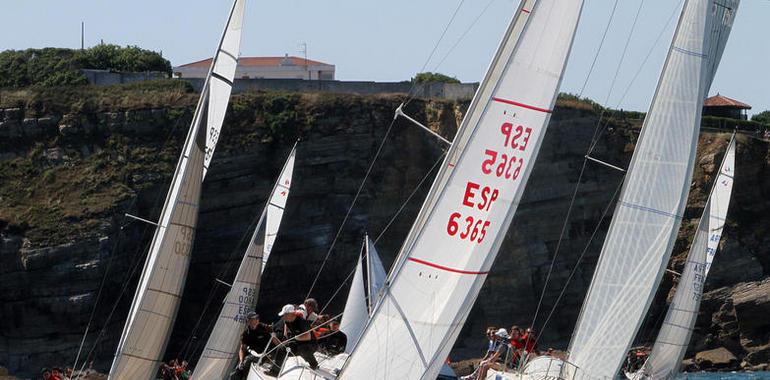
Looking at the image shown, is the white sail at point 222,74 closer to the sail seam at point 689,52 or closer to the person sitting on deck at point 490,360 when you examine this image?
the person sitting on deck at point 490,360

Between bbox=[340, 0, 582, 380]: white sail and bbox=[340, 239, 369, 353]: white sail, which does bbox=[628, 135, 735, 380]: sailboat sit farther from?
bbox=[340, 0, 582, 380]: white sail

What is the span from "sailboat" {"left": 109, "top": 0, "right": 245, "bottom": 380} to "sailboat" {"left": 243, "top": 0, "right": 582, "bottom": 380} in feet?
17.2

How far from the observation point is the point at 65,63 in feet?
179

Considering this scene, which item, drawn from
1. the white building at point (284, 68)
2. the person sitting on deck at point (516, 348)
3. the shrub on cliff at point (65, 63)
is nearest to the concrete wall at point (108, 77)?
the shrub on cliff at point (65, 63)

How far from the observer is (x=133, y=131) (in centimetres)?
4962

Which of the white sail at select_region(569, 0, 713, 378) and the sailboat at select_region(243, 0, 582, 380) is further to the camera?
the white sail at select_region(569, 0, 713, 378)

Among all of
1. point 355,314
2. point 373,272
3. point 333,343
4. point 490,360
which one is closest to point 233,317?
point 355,314

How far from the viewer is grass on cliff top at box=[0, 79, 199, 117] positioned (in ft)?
163

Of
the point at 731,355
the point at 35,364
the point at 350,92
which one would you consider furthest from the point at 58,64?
the point at 731,355

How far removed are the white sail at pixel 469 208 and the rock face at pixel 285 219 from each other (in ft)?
88.0

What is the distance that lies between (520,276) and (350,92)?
8920mm

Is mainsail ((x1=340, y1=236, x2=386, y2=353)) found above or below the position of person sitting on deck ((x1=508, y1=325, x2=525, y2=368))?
below

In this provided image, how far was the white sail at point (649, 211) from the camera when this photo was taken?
23312 mm

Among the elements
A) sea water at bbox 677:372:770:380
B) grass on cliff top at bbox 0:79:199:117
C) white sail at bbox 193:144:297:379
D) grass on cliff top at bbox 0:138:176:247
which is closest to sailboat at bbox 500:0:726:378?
white sail at bbox 193:144:297:379
